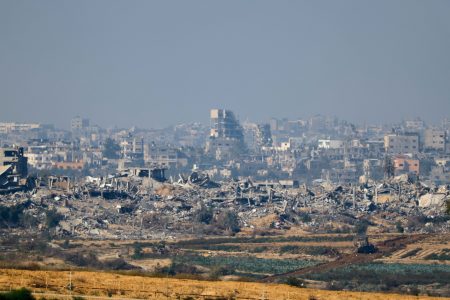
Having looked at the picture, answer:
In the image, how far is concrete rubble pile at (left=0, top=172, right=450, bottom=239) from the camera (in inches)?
2591

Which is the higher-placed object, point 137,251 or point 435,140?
point 435,140

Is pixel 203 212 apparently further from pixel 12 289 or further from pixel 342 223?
pixel 12 289

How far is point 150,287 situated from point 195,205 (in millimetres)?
46016

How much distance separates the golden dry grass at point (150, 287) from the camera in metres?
28.6

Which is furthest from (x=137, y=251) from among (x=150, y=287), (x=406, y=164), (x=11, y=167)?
(x=406, y=164)

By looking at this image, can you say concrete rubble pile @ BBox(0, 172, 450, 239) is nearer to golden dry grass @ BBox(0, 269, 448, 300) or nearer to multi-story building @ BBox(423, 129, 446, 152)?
golden dry grass @ BBox(0, 269, 448, 300)

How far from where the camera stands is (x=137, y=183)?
8806cm

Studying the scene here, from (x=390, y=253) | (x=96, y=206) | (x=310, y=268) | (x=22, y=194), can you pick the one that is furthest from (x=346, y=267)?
(x=22, y=194)

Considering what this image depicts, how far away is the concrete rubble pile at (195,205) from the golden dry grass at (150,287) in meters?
29.0

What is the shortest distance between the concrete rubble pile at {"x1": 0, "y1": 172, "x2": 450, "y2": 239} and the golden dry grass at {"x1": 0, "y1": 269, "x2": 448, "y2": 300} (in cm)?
2905

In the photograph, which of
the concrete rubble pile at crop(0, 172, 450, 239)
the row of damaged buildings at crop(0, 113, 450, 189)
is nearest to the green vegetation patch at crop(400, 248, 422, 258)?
the concrete rubble pile at crop(0, 172, 450, 239)

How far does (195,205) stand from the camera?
75.7m

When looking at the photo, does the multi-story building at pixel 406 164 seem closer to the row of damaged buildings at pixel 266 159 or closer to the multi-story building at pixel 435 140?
the row of damaged buildings at pixel 266 159

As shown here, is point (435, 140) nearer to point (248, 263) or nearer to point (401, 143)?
point (401, 143)
